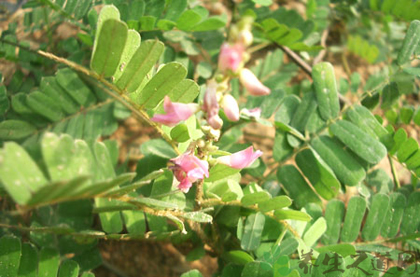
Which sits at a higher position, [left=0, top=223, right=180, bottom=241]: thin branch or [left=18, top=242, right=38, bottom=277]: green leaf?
[left=0, top=223, right=180, bottom=241]: thin branch

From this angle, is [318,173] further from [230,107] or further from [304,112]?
[230,107]

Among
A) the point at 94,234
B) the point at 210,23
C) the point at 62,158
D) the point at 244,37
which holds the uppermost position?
the point at 244,37

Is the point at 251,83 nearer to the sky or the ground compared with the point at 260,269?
nearer to the sky

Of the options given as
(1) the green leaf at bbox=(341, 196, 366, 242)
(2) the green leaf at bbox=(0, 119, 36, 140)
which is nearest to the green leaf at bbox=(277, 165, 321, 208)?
(1) the green leaf at bbox=(341, 196, 366, 242)

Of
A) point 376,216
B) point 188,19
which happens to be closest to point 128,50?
point 188,19

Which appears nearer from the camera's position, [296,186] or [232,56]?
[232,56]

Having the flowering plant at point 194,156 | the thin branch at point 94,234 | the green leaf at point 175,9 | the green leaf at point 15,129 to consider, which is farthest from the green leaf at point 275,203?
the green leaf at point 15,129

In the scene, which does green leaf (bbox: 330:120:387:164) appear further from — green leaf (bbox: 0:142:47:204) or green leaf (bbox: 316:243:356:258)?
green leaf (bbox: 0:142:47:204)
